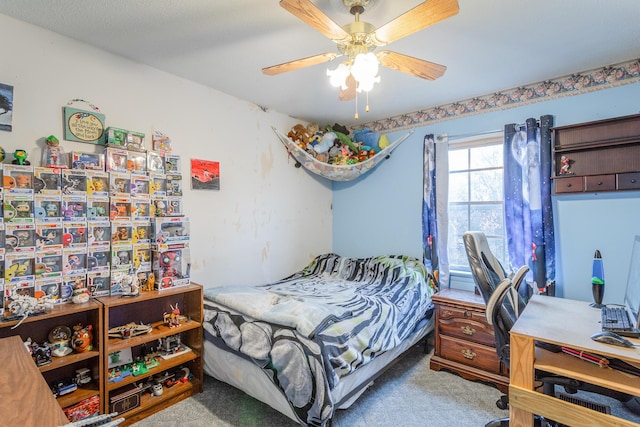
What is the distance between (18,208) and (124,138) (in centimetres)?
73

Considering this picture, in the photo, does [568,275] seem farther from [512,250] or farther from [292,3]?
[292,3]

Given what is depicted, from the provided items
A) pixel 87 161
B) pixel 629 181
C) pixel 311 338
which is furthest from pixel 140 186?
pixel 629 181

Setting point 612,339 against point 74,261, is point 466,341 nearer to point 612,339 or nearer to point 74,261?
point 612,339

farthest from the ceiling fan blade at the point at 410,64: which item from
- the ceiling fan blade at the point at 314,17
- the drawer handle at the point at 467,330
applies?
the drawer handle at the point at 467,330

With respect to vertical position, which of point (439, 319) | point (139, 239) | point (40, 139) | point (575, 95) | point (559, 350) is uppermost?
point (575, 95)

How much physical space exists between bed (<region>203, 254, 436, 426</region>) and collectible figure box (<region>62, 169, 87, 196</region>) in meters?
1.11

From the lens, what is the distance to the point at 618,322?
60.3 inches

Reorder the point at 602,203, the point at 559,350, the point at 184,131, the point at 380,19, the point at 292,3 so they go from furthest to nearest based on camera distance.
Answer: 1. the point at 184,131
2. the point at 602,203
3. the point at 380,19
4. the point at 559,350
5. the point at 292,3

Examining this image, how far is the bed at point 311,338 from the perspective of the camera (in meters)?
1.71

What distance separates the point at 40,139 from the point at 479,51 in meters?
2.91

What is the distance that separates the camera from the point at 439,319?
265 centimetres

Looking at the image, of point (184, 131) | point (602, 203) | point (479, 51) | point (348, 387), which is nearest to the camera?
point (348, 387)

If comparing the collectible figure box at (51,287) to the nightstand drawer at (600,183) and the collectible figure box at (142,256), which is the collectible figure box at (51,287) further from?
the nightstand drawer at (600,183)

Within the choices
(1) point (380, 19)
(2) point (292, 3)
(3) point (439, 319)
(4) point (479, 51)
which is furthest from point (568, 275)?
(2) point (292, 3)
